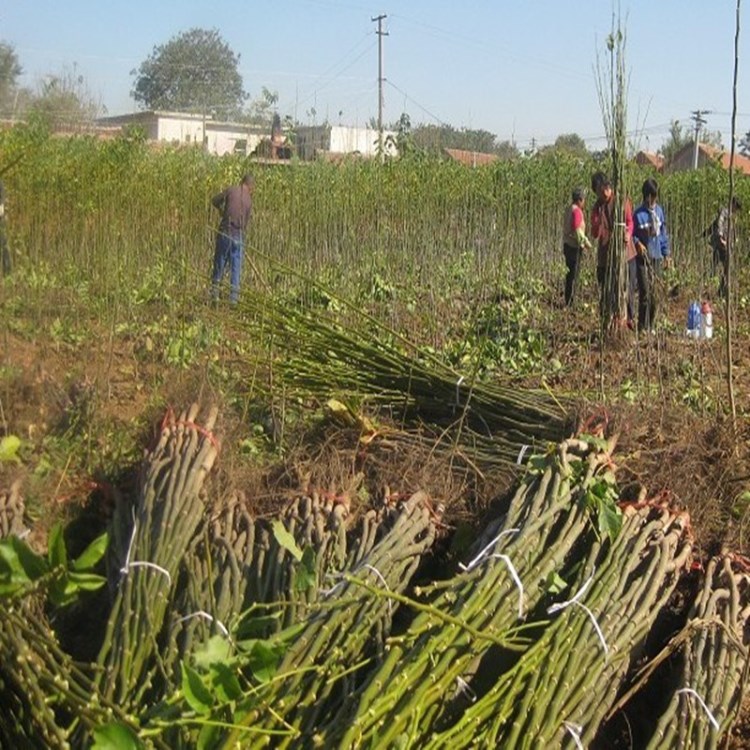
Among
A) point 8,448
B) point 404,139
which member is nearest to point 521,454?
point 8,448

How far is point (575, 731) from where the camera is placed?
2.88 m

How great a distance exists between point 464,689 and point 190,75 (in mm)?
61490

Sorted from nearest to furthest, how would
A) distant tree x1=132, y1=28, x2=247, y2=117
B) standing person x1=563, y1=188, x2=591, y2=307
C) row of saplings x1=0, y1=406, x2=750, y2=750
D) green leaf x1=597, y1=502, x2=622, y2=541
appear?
row of saplings x1=0, y1=406, x2=750, y2=750 → green leaf x1=597, y1=502, x2=622, y2=541 → standing person x1=563, y1=188, x2=591, y2=307 → distant tree x1=132, y1=28, x2=247, y2=117

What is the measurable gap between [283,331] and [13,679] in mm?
2596

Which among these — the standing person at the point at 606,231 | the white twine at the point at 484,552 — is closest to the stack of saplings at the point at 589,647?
the white twine at the point at 484,552

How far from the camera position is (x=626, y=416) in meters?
4.33

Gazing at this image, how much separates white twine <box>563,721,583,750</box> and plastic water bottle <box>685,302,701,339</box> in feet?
19.4

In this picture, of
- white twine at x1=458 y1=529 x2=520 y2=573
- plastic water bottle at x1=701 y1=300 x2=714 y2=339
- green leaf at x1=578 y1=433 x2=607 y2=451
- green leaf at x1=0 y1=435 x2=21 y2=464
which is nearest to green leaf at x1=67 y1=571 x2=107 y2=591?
white twine at x1=458 y1=529 x2=520 y2=573

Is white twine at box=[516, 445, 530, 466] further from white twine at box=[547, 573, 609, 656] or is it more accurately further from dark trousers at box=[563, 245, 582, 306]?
dark trousers at box=[563, 245, 582, 306]

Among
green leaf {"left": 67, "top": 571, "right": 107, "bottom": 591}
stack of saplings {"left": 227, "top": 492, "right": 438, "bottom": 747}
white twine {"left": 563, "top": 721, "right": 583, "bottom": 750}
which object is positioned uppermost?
green leaf {"left": 67, "top": 571, "right": 107, "bottom": 591}

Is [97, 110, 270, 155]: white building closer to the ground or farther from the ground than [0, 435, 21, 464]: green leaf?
farther from the ground

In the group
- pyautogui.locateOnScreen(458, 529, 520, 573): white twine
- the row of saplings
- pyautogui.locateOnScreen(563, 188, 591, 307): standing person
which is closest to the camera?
the row of saplings

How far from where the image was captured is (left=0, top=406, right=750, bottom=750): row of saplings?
2510mm

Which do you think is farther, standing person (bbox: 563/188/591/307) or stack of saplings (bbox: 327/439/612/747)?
standing person (bbox: 563/188/591/307)
